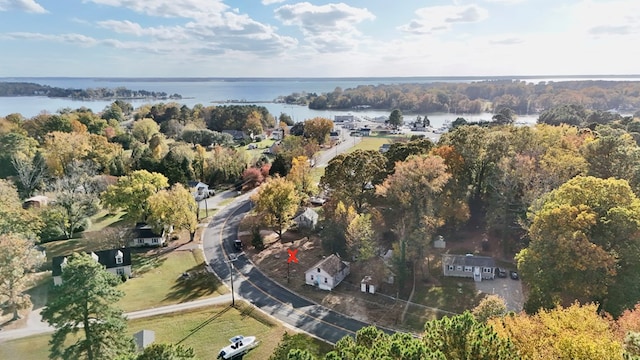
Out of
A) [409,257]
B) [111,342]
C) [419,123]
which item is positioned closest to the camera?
[111,342]

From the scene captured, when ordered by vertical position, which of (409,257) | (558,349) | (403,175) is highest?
(403,175)

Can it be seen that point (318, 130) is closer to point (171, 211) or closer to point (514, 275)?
point (171, 211)

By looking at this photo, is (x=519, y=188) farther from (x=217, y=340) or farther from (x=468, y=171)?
(x=217, y=340)

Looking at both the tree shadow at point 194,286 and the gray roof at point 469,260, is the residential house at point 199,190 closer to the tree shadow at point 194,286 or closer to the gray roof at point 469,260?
the tree shadow at point 194,286

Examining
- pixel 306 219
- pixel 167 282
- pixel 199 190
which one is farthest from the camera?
pixel 199 190

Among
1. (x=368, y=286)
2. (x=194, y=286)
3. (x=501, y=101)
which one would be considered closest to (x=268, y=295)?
(x=194, y=286)

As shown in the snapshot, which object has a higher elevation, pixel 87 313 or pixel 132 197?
pixel 132 197

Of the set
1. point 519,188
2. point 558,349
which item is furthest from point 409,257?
point 558,349
